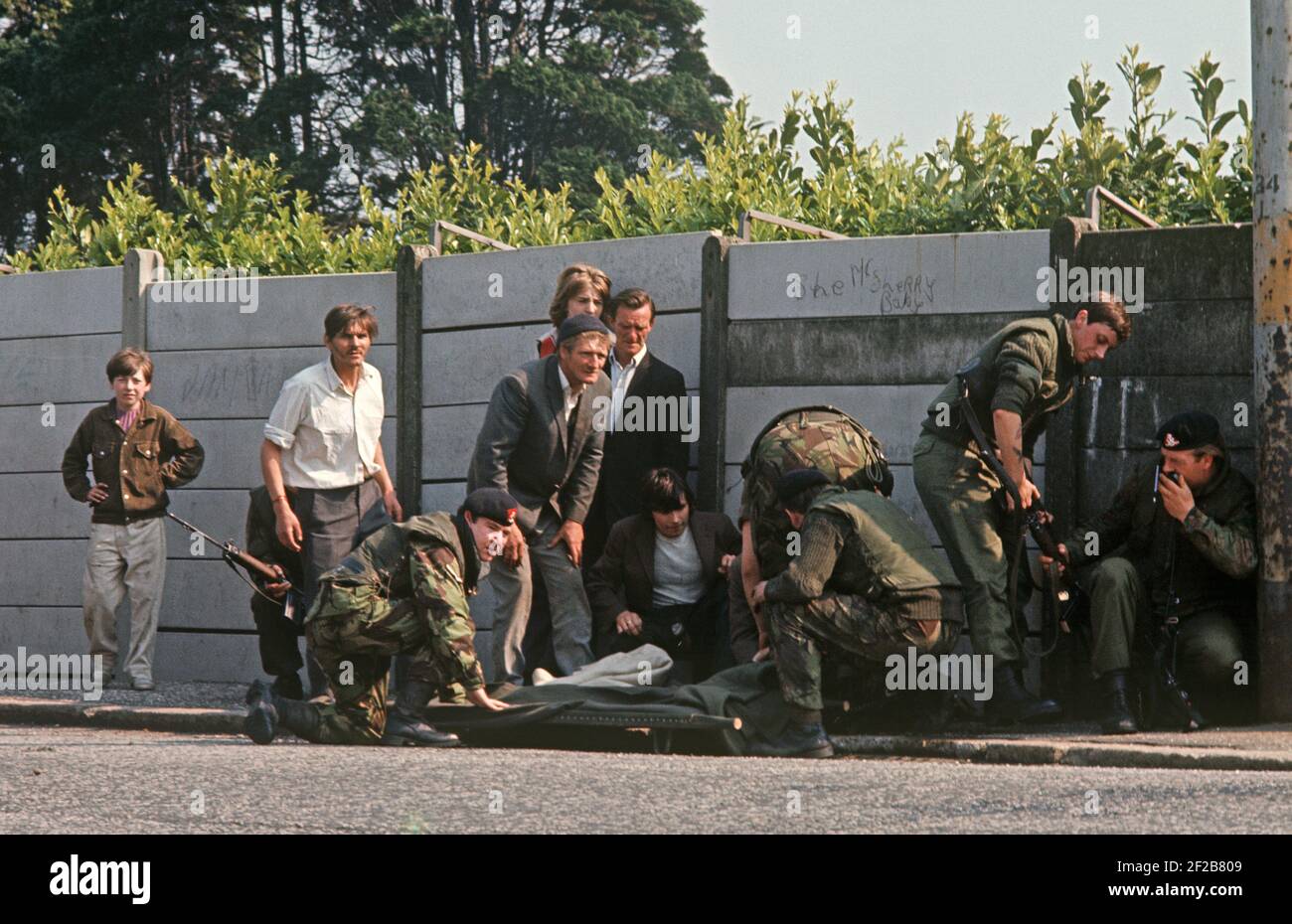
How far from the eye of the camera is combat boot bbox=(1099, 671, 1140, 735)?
307 inches

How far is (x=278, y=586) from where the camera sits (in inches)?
376

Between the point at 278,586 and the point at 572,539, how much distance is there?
1591 mm

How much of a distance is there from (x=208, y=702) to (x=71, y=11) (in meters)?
28.7

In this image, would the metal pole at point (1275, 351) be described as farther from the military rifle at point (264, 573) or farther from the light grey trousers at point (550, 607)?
the military rifle at point (264, 573)

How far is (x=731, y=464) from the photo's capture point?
9641mm

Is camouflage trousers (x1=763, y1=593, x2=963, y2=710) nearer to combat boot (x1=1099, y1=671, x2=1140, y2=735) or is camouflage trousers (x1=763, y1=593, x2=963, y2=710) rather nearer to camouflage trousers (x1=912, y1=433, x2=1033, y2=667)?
camouflage trousers (x1=912, y1=433, x2=1033, y2=667)

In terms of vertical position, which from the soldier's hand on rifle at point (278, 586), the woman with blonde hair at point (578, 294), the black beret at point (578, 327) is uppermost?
the woman with blonde hair at point (578, 294)

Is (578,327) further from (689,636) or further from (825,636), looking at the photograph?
(825,636)

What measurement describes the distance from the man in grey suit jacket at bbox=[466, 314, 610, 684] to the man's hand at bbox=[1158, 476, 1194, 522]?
259 centimetres

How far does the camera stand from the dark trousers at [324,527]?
30.7 ft

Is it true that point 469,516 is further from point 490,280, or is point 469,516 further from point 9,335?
point 9,335

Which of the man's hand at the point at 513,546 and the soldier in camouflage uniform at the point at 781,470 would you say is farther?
the soldier in camouflage uniform at the point at 781,470

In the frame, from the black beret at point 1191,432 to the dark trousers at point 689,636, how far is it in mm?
2163

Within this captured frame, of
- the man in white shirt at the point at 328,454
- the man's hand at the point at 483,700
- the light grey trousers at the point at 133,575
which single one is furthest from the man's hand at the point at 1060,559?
the light grey trousers at the point at 133,575
